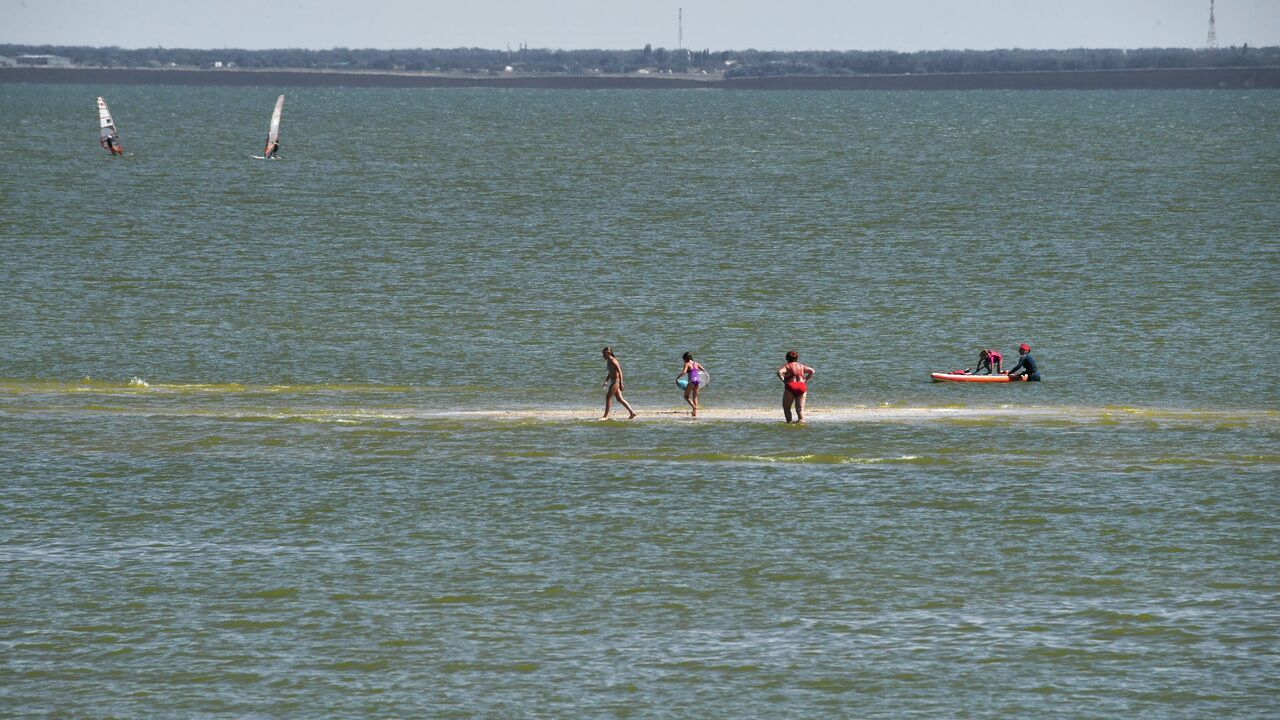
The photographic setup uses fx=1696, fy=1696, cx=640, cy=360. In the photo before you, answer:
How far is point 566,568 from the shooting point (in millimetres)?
32844

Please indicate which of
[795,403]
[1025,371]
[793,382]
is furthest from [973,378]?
[793,382]

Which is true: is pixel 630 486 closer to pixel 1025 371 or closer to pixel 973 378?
pixel 973 378

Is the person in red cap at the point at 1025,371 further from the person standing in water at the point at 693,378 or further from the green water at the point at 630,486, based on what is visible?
the person standing in water at the point at 693,378

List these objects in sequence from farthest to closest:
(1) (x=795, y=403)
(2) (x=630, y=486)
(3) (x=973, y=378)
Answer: (3) (x=973, y=378) → (1) (x=795, y=403) → (2) (x=630, y=486)

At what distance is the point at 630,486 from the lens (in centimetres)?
3919

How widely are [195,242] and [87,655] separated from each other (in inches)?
2751

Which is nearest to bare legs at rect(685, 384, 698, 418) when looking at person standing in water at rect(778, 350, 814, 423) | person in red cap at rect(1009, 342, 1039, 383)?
person standing in water at rect(778, 350, 814, 423)

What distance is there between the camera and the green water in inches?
1074

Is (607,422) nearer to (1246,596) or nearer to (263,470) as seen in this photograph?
(263,470)

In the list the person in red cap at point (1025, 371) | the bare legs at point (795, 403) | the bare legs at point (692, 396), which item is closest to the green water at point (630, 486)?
the bare legs at point (795, 403)

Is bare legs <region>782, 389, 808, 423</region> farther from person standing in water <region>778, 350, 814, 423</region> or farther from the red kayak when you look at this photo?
the red kayak

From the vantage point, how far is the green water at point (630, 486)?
2728 centimetres

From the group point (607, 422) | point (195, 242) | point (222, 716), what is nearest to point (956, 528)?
point (607, 422)

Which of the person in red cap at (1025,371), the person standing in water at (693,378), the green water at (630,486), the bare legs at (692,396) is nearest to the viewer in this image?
the green water at (630,486)
